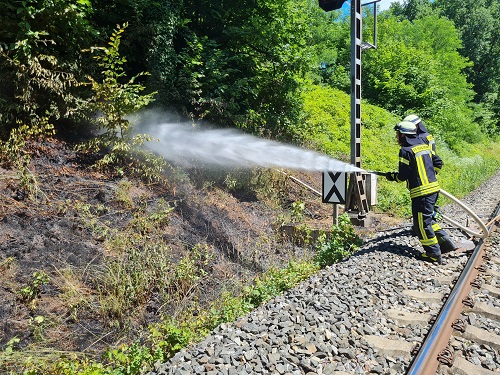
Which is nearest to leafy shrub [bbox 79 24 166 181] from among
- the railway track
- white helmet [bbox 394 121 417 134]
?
the railway track

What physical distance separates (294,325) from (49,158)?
5.08 meters

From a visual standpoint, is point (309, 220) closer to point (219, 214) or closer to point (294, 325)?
point (219, 214)

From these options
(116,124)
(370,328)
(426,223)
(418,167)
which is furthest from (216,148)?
(370,328)

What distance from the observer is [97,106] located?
23.6 ft

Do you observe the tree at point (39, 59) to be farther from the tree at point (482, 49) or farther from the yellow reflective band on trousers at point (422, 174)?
the tree at point (482, 49)

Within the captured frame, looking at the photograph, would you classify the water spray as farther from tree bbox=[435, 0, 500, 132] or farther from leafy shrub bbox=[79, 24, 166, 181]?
tree bbox=[435, 0, 500, 132]

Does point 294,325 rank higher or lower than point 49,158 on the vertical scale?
lower

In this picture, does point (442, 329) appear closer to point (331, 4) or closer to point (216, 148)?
Result: point (331, 4)

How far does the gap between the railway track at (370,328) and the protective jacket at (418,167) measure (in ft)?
3.52

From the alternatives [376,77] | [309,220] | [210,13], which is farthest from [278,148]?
[376,77]

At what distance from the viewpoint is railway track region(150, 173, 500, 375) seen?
3338 mm

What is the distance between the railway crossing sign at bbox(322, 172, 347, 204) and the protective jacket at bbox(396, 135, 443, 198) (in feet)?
4.14

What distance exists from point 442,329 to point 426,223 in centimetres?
246

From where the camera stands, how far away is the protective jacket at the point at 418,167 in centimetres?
594
